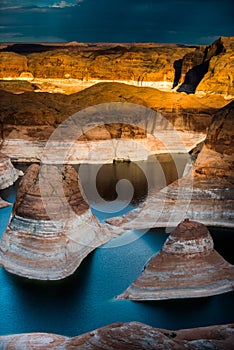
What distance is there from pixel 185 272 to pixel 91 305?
3.83m

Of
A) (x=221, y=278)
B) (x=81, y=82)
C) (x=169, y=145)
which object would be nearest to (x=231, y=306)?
(x=221, y=278)

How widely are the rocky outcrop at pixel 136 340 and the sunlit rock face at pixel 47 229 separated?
5601mm

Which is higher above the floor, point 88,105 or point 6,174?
point 88,105

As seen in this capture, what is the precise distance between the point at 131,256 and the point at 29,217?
17.0 ft

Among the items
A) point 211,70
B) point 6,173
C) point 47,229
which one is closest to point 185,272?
point 47,229

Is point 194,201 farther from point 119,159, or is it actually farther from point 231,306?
point 119,159

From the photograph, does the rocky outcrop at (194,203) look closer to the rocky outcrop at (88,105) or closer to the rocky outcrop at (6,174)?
the rocky outcrop at (6,174)

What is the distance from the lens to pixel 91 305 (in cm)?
2098

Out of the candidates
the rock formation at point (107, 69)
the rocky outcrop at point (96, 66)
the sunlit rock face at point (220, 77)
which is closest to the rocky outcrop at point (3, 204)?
the sunlit rock face at point (220, 77)

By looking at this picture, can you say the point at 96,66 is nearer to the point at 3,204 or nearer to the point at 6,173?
the point at 6,173

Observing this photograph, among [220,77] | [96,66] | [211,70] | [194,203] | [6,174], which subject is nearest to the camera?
[194,203]

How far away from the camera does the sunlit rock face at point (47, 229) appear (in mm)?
22781

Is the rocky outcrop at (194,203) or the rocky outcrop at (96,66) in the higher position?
the rocky outcrop at (96,66)

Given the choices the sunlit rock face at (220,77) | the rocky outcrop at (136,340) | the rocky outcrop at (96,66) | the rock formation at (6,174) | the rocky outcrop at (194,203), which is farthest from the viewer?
the rocky outcrop at (96,66)
